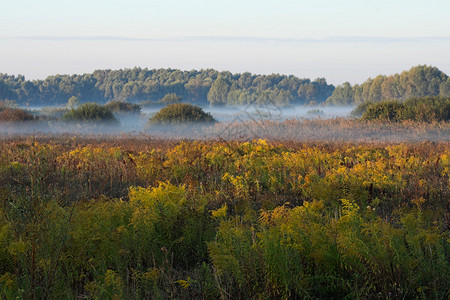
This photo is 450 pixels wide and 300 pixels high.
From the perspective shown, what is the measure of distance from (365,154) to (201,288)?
6248mm

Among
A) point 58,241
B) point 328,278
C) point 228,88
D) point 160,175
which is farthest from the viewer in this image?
point 228,88

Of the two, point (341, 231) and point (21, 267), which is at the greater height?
point (341, 231)

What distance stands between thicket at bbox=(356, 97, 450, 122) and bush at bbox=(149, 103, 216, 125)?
8.20m

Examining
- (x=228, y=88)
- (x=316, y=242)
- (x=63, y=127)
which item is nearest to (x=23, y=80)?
(x=228, y=88)

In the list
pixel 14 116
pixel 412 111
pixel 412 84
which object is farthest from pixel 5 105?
pixel 412 84

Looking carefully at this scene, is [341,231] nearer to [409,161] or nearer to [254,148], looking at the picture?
[409,161]

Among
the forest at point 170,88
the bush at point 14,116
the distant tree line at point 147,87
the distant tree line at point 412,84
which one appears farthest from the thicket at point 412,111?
the distant tree line at point 147,87

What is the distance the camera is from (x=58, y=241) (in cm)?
314

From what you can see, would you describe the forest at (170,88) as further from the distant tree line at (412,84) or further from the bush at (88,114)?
the bush at (88,114)

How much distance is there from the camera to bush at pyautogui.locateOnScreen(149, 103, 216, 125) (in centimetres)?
2345

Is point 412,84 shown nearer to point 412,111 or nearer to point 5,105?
point 412,111

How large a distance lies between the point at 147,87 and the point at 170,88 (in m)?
4.75

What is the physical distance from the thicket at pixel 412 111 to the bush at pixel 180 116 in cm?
820

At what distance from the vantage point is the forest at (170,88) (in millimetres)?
80438
